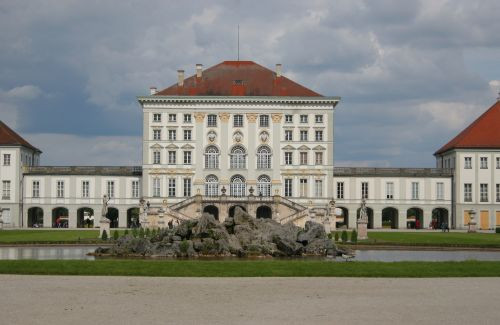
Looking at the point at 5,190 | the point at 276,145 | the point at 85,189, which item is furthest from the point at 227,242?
the point at 5,190

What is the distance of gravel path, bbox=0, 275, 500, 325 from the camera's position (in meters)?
13.5

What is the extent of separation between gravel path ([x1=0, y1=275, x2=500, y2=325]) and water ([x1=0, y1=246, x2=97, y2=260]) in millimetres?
8202

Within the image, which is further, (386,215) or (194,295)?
(386,215)

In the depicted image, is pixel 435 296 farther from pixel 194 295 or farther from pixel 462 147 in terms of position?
pixel 462 147

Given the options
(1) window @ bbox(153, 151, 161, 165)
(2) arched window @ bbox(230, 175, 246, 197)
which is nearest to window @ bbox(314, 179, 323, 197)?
(2) arched window @ bbox(230, 175, 246, 197)

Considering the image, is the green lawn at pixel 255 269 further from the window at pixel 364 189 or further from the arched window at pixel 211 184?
the window at pixel 364 189

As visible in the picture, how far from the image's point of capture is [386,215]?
97500mm

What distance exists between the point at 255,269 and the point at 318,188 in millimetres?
49165

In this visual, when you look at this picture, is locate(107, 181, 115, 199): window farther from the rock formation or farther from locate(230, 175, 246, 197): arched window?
the rock formation

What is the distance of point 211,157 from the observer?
70.3 metres

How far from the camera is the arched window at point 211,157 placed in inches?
2763

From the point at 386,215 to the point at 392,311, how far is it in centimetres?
8431

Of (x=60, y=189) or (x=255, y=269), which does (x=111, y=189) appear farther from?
(x=255, y=269)

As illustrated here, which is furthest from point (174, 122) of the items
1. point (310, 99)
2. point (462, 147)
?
point (462, 147)
